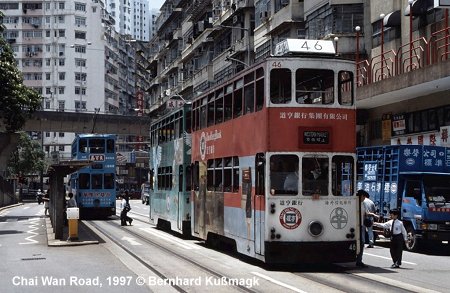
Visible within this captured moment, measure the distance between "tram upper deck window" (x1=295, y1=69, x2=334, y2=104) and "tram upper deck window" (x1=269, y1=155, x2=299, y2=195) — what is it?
1.27 meters

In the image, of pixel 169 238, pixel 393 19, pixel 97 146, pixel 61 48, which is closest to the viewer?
pixel 169 238

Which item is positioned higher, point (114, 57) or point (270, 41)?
point (114, 57)

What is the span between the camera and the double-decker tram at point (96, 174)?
34906 millimetres

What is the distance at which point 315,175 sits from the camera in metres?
14.0

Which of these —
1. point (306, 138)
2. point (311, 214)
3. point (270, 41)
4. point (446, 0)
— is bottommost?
point (311, 214)

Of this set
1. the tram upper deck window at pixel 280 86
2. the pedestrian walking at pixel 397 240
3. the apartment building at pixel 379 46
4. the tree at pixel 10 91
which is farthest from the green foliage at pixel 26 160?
the pedestrian walking at pixel 397 240

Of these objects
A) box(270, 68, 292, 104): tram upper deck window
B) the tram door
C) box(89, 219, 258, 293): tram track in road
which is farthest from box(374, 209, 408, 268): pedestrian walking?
box(89, 219, 258, 293): tram track in road

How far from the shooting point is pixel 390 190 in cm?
2088

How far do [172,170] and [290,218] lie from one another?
1044 centimetres

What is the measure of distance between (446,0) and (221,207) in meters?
7.88

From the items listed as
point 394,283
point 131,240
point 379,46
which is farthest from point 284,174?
point 379,46

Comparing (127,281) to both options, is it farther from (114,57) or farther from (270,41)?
(114,57)

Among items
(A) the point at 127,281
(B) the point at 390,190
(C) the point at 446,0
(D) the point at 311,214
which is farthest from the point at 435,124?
(A) the point at 127,281

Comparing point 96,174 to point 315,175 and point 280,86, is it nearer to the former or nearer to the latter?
point 280,86
